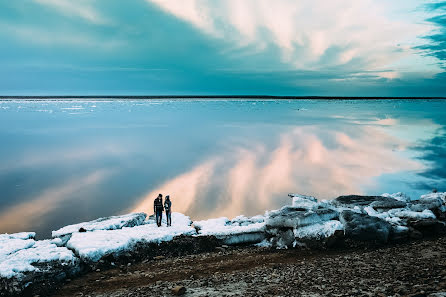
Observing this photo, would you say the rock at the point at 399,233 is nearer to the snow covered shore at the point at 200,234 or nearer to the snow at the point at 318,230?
the snow covered shore at the point at 200,234

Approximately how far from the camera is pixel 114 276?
11.3 meters

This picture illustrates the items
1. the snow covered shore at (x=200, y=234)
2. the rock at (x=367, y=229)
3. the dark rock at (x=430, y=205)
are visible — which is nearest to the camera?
the snow covered shore at (x=200, y=234)

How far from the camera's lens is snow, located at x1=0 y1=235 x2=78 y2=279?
34.7 feet

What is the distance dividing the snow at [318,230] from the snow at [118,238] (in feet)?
14.3

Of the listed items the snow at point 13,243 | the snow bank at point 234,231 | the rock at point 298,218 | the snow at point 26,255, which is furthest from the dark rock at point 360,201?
the snow at point 13,243

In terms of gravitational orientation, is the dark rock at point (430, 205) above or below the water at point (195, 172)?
above

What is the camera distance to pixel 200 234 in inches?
569

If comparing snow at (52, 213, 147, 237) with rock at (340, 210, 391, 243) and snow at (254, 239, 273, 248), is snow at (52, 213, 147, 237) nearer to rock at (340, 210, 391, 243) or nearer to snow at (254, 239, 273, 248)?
snow at (254, 239, 273, 248)

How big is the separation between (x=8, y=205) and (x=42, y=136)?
32.0 m

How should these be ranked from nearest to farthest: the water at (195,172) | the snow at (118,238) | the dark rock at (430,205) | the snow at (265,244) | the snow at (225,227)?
1. the snow at (118,238)
2. the snow at (265,244)
3. the snow at (225,227)
4. the dark rock at (430,205)
5. the water at (195,172)

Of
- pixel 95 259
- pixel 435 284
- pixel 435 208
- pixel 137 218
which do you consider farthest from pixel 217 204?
pixel 435 284

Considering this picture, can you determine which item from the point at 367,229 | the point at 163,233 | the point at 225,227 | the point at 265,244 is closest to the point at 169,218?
the point at 163,233

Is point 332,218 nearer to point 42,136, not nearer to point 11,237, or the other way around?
point 11,237

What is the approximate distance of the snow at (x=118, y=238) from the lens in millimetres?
12250
